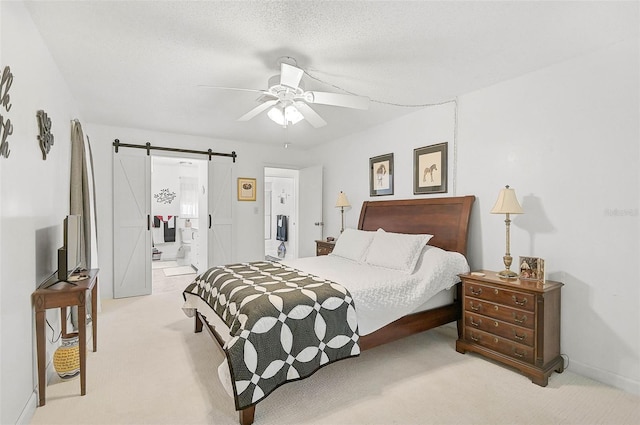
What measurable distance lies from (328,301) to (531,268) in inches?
68.1

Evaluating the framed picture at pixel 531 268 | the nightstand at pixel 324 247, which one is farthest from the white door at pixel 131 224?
the framed picture at pixel 531 268

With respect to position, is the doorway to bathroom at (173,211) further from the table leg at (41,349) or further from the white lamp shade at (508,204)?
the white lamp shade at (508,204)

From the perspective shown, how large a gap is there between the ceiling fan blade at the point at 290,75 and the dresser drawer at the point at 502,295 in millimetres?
2236

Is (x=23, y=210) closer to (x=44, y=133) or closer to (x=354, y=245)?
(x=44, y=133)

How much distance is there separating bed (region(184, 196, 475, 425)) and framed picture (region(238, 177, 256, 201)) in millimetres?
2309

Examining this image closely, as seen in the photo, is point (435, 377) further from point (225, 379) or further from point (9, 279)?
point (9, 279)

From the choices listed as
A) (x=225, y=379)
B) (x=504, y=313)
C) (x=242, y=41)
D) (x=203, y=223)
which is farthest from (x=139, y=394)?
(x=203, y=223)

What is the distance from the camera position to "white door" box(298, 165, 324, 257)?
5.62 metres

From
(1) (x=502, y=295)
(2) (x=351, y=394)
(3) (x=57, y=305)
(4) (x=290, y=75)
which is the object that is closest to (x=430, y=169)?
(1) (x=502, y=295)

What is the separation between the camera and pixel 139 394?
7.14 ft

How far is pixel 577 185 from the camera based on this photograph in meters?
2.52

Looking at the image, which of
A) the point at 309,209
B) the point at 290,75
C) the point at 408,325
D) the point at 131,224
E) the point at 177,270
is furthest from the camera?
the point at 177,270

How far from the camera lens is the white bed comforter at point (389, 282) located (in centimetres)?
249

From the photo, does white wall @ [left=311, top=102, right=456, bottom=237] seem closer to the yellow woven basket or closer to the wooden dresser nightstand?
the wooden dresser nightstand
